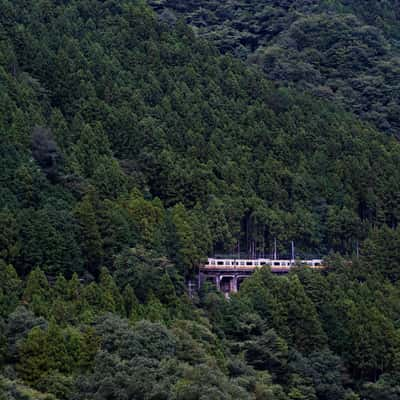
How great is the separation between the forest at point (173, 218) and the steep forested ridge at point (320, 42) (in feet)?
5.10

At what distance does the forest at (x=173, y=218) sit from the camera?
1720 inches

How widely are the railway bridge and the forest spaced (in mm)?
1102

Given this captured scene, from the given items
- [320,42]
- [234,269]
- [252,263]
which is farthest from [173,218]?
[320,42]

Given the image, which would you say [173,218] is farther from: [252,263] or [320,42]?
[320,42]

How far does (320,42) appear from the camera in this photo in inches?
3772

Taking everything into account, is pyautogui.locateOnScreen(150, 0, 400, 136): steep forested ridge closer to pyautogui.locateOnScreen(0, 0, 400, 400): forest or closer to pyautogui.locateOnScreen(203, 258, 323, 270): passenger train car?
pyautogui.locateOnScreen(0, 0, 400, 400): forest

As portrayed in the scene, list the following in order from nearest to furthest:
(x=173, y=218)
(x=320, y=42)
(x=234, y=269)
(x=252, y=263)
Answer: (x=173, y=218) < (x=234, y=269) < (x=252, y=263) < (x=320, y=42)

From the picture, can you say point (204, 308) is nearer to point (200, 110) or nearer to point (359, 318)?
point (359, 318)

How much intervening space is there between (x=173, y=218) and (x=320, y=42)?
4217 cm

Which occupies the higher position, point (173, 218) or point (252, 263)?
point (173, 218)

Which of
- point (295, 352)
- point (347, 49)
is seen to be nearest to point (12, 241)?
point (295, 352)

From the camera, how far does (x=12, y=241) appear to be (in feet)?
165

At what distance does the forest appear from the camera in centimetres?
4369

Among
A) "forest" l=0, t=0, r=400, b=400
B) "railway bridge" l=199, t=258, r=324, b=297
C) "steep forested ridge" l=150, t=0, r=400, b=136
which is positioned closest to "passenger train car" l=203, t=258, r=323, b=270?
"railway bridge" l=199, t=258, r=324, b=297
